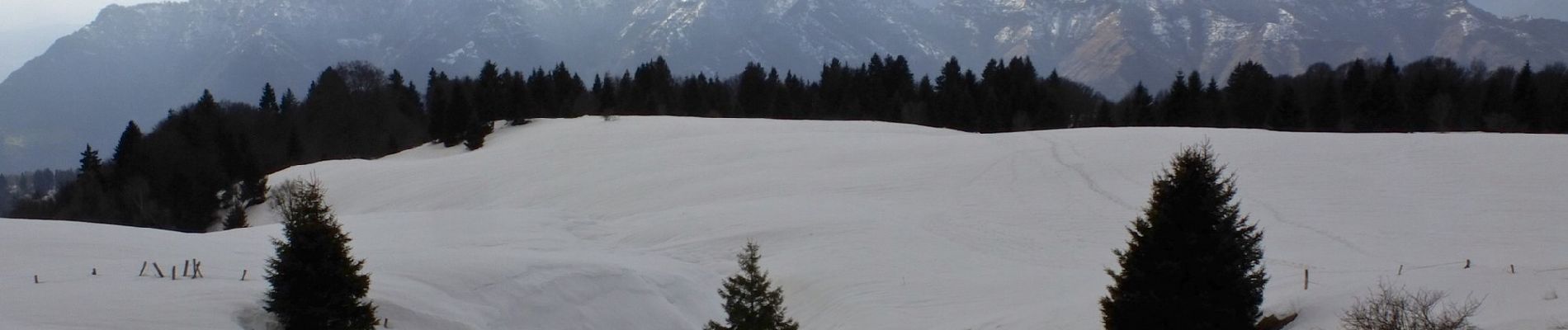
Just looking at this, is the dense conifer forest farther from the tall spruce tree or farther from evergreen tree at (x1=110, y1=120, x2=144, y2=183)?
the tall spruce tree

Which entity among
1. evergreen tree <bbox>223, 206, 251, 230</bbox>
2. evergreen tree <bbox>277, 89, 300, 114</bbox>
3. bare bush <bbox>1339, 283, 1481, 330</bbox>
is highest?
evergreen tree <bbox>277, 89, 300, 114</bbox>

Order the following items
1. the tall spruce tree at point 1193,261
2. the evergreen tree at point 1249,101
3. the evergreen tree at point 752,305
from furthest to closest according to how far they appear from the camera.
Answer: the evergreen tree at point 1249,101 → the evergreen tree at point 752,305 → the tall spruce tree at point 1193,261

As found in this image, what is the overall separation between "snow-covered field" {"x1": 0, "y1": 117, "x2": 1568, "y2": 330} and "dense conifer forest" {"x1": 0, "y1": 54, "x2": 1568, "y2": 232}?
16.7m

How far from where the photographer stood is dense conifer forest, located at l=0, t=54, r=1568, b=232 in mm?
66875

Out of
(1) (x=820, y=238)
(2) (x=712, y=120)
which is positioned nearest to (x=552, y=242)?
(1) (x=820, y=238)

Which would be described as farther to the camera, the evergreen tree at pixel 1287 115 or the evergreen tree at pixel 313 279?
the evergreen tree at pixel 1287 115

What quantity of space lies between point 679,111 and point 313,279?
264 ft

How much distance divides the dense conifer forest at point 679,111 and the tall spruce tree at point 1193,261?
153 ft

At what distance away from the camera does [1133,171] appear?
1519 inches

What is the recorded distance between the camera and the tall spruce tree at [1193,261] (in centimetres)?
1291

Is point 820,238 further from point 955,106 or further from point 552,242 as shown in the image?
point 955,106

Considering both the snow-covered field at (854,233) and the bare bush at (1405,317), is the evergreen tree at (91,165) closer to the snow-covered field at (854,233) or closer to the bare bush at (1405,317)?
the snow-covered field at (854,233)

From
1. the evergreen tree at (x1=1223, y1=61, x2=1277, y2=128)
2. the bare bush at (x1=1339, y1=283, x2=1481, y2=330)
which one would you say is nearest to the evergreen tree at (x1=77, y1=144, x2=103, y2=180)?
Result: the bare bush at (x1=1339, y1=283, x2=1481, y2=330)

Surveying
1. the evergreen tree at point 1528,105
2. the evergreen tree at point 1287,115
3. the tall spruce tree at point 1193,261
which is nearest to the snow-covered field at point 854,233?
the tall spruce tree at point 1193,261
